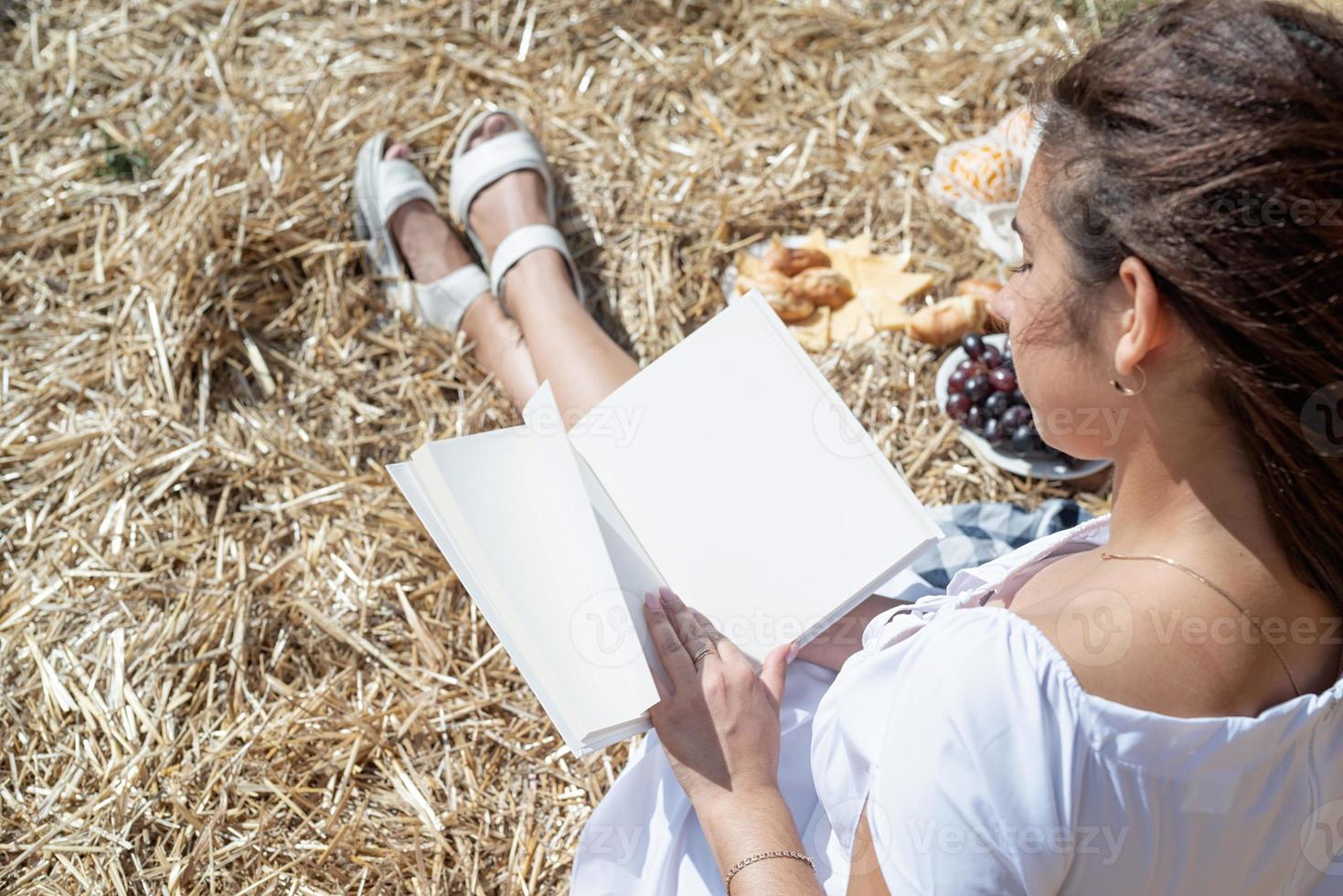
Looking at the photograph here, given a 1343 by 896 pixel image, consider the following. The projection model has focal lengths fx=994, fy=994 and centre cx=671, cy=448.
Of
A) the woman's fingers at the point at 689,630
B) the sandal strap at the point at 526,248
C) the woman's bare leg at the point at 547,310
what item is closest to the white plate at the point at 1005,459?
the woman's bare leg at the point at 547,310

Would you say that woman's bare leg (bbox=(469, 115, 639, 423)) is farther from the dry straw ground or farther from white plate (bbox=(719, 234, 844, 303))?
white plate (bbox=(719, 234, 844, 303))

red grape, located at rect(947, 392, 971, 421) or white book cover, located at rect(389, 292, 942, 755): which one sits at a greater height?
white book cover, located at rect(389, 292, 942, 755)

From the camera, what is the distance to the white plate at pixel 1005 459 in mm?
1993

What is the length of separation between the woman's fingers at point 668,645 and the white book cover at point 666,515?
0.06 ft

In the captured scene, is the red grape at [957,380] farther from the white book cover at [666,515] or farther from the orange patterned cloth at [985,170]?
the white book cover at [666,515]

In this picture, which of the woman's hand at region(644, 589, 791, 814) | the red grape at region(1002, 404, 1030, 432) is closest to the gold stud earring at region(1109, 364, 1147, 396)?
the woman's hand at region(644, 589, 791, 814)

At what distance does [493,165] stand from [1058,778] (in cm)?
188

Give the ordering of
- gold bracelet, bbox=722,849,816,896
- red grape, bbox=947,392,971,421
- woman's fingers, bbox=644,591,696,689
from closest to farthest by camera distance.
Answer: gold bracelet, bbox=722,849,816,896 < woman's fingers, bbox=644,591,696,689 < red grape, bbox=947,392,971,421

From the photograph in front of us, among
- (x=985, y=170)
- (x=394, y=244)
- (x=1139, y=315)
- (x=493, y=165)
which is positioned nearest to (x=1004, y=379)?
(x=985, y=170)

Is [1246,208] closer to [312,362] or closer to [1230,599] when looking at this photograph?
[1230,599]

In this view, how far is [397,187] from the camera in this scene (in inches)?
91.0

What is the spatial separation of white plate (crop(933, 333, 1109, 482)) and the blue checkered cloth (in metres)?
0.09

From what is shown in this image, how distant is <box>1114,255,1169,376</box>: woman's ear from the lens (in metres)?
0.87

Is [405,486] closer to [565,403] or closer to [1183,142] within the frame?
[565,403]
